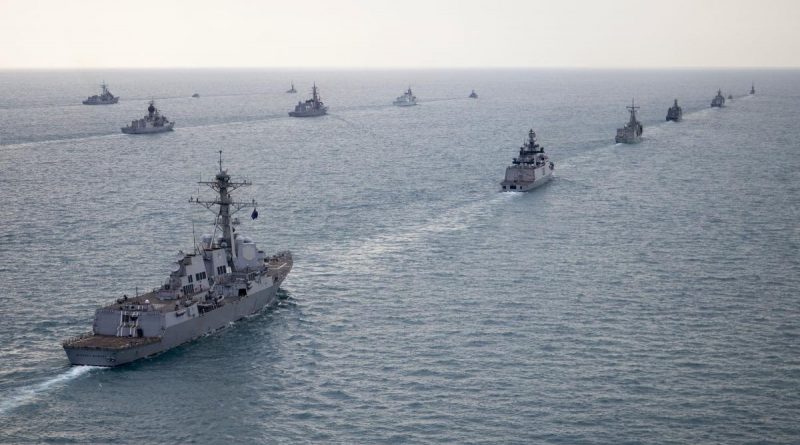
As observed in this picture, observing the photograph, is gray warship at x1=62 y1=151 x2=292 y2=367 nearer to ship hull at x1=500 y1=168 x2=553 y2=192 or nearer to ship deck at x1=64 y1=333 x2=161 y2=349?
ship deck at x1=64 y1=333 x2=161 y2=349

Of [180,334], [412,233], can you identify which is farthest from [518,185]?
[180,334]

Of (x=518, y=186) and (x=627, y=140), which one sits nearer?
(x=518, y=186)

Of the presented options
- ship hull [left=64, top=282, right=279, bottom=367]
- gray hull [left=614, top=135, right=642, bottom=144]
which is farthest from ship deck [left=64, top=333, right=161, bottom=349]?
gray hull [left=614, top=135, right=642, bottom=144]

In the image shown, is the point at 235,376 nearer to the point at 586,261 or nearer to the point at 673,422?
the point at 673,422

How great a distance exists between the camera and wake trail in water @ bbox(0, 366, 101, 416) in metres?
53.2

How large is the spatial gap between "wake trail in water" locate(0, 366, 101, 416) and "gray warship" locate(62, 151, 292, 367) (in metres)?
1.11

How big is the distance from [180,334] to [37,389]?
1201cm

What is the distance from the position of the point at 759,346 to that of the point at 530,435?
77.5 feet

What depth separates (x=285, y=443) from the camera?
49531 millimetres

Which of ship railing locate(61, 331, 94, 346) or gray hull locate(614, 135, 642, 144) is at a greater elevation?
gray hull locate(614, 135, 642, 144)

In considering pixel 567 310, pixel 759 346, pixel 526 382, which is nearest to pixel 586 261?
pixel 567 310

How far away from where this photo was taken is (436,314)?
70.7 metres

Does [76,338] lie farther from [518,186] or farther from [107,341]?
[518,186]

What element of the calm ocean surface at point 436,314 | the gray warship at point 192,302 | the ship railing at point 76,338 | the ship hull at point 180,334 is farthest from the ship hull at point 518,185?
the ship railing at point 76,338
